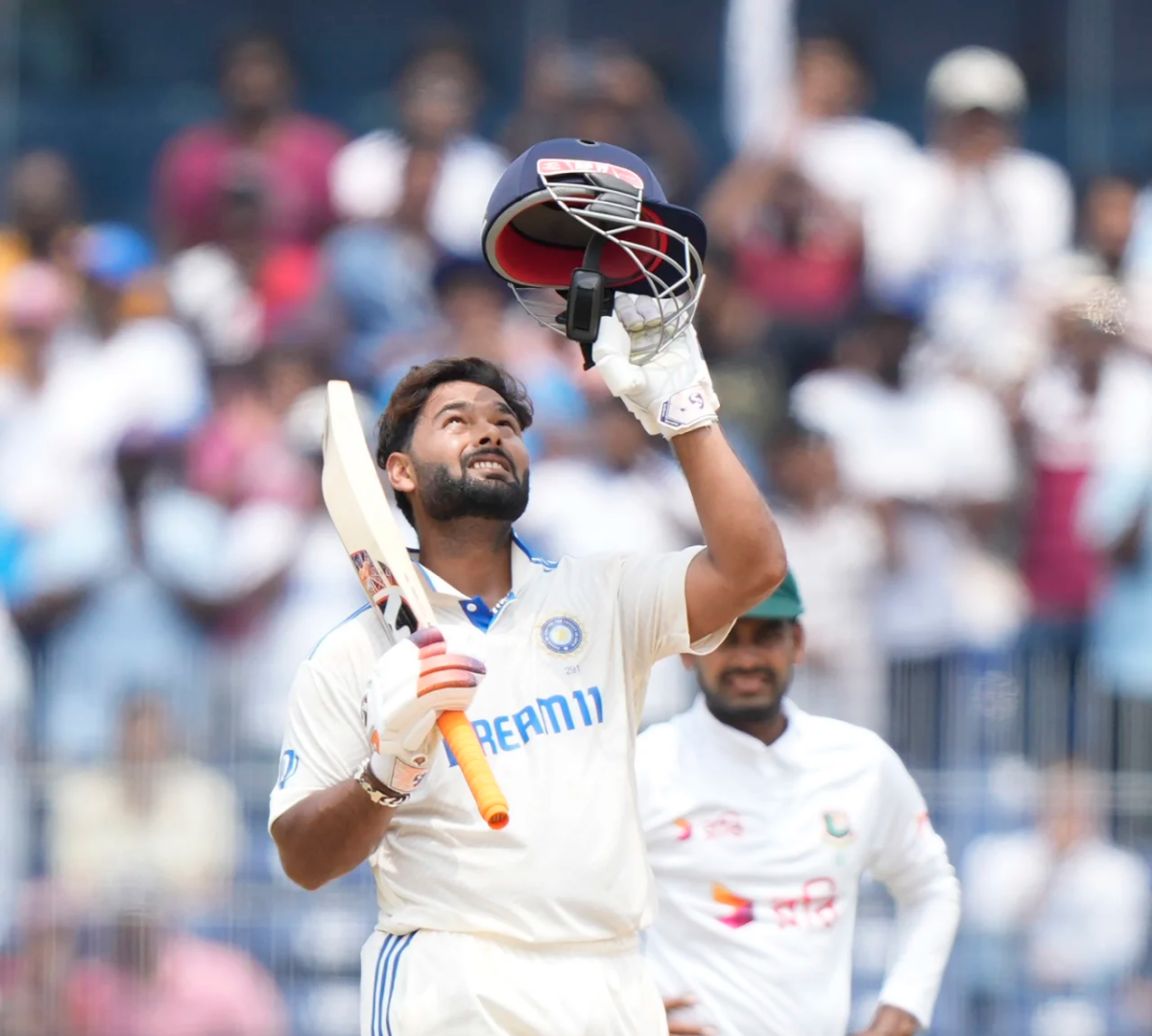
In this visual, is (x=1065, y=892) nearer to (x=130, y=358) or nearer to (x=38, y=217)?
(x=130, y=358)

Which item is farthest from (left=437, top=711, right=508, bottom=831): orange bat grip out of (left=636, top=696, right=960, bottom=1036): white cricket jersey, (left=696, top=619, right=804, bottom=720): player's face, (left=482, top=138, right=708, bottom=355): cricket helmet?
(left=696, top=619, right=804, bottom=720): player's face

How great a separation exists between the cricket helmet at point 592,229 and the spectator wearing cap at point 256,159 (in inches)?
225

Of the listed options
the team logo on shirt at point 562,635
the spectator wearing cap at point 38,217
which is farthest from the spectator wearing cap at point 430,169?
the team logo on shirt at point 562,635

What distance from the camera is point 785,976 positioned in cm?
463

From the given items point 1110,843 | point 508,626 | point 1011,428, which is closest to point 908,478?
point 1011,428

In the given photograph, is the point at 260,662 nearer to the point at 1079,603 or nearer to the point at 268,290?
the point at 268,290

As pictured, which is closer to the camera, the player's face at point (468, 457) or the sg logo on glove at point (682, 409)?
the sg logo on glove at point (682, 409)

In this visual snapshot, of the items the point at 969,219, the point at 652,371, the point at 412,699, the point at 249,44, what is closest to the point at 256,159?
the point at 249,44

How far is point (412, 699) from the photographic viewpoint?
3.42 meters

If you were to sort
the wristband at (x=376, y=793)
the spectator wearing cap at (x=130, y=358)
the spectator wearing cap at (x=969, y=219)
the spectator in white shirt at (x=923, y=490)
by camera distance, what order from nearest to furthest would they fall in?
the wristband at (x=376, y=793) < the spectator in white shirt at (x=923, y=490) < the spectator wearing cap at (x=969, y=219) < the spectator wearing cap at (x=130, y=358)

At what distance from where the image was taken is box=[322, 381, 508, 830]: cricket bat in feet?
12.4

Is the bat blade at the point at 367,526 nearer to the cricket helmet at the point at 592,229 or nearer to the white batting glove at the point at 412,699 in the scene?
the white batting glove at the point at 412,699

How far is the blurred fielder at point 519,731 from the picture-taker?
12.0 feet

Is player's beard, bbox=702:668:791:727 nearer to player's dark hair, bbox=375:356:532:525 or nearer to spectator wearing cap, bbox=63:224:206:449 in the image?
player's dark hair, bbox=375:356:532:525
